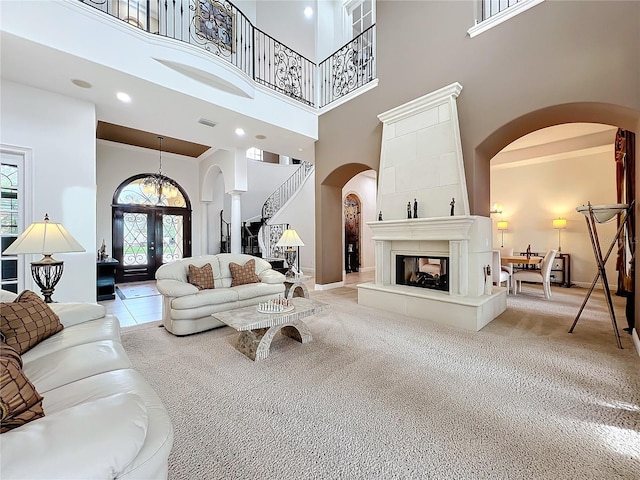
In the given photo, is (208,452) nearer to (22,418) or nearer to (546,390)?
(22,418)

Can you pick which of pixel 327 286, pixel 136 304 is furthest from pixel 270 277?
pixel 136 304

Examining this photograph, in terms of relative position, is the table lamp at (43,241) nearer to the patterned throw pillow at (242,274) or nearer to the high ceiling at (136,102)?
the patterned throw pillow at (242,274)

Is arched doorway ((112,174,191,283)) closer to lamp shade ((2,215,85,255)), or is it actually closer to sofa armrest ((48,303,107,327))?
lamp shade ((2,215,85,255))

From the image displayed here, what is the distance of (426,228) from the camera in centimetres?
430

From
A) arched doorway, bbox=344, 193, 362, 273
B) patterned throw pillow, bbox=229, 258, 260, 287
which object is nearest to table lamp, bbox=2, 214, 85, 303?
patterned throw pillow, bbox=229, 258, 260, 287

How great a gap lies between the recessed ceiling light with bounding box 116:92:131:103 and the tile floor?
3.35 metres

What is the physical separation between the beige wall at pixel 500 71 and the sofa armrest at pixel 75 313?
4.64m

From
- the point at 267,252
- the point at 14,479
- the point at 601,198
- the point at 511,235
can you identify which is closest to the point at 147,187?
the point at 267,252

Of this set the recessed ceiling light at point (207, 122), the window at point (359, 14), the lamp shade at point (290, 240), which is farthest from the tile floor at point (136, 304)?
the window at point (359, 14)

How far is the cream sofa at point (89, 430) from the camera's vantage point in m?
0.76

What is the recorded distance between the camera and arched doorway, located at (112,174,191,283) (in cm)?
782

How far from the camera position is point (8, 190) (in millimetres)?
3838

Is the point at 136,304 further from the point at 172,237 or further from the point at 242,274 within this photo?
the point at 172,237

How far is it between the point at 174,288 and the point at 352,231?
730 cm
